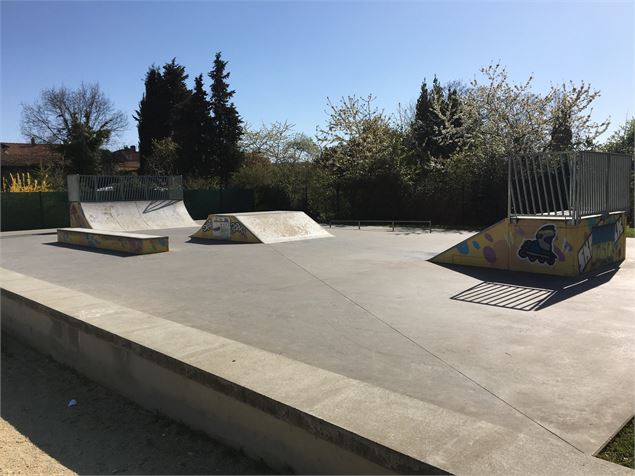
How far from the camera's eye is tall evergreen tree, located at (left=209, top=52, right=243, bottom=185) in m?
37.3

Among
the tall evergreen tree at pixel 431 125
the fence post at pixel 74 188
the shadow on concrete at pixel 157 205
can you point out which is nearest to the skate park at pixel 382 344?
the fence post at pixel 74 188

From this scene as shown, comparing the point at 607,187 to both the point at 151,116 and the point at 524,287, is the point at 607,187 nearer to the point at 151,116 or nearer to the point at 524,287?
the point at 524,287

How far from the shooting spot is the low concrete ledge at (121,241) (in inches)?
486

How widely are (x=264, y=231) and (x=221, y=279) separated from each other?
625cm

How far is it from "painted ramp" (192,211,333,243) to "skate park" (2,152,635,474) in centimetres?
384

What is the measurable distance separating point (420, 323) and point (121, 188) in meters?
19.5

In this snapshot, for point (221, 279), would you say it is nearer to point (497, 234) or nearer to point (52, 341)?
point (52, 341)

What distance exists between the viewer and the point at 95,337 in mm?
4984

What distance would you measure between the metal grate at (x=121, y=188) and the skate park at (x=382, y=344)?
1074 cm

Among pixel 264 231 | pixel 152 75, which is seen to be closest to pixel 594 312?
pixel 264 231

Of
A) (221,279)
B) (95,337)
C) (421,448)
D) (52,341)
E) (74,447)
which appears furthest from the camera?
(221,279)

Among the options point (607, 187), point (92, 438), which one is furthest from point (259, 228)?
point (92, 438)

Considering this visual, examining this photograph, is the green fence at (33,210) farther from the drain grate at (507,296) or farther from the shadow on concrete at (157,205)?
the drain grate at (507,296)

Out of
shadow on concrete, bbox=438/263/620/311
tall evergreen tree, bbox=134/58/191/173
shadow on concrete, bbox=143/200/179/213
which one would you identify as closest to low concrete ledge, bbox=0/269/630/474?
shadow on concrete, bbox=438/263/620/311
